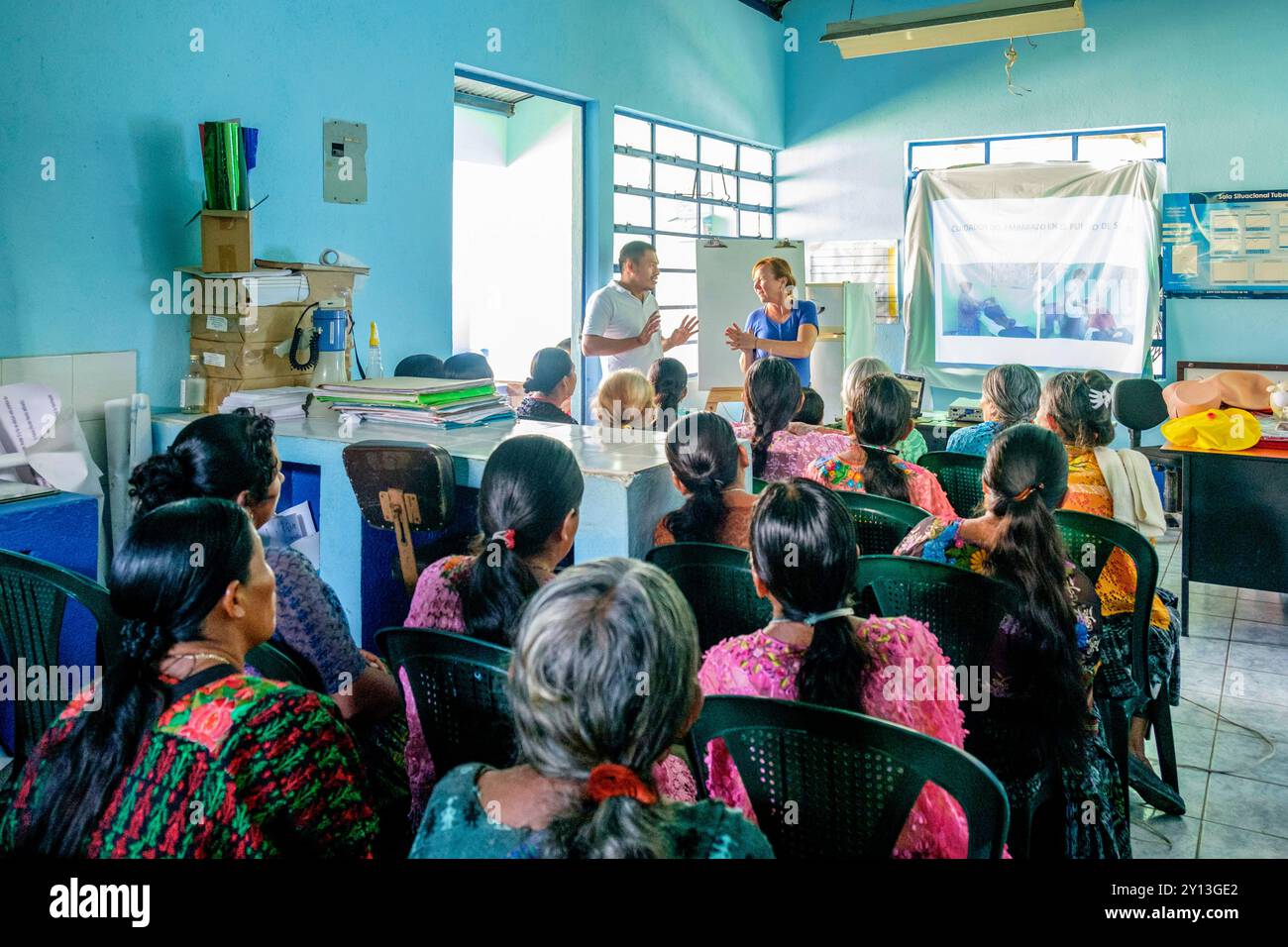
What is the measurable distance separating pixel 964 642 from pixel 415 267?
324 centimetres

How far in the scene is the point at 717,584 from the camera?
2.07 meters

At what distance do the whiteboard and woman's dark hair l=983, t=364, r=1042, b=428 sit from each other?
2.17m

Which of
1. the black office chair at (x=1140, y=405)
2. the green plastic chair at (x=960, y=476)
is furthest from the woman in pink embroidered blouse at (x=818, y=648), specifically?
the black office chair at (x=1140, y=405)

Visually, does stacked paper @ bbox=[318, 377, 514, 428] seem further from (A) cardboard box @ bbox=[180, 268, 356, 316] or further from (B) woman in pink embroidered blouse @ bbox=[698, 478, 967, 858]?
(B) woman in pink embroidered blouse @ bbox=[698, 478, 967, 858]

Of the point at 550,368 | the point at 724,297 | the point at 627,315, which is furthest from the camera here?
the point at 724,297

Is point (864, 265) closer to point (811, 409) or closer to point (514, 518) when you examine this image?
point (811, 409)

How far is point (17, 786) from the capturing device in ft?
4.15

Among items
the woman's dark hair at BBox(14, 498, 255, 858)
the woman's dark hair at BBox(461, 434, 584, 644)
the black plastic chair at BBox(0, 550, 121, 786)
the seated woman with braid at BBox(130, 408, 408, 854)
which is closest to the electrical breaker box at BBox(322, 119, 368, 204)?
the seated woman with braid at BBox(130, 408, 408, 854)

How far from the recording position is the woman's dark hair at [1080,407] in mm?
3025

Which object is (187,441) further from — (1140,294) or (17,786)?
(1140,294)

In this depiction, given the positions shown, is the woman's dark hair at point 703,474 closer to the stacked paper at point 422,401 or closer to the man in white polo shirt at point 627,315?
the stacked paper at point 422,401

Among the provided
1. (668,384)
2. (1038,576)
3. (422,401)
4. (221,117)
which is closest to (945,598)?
(1038,576)

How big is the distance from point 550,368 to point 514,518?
6.21 feet
